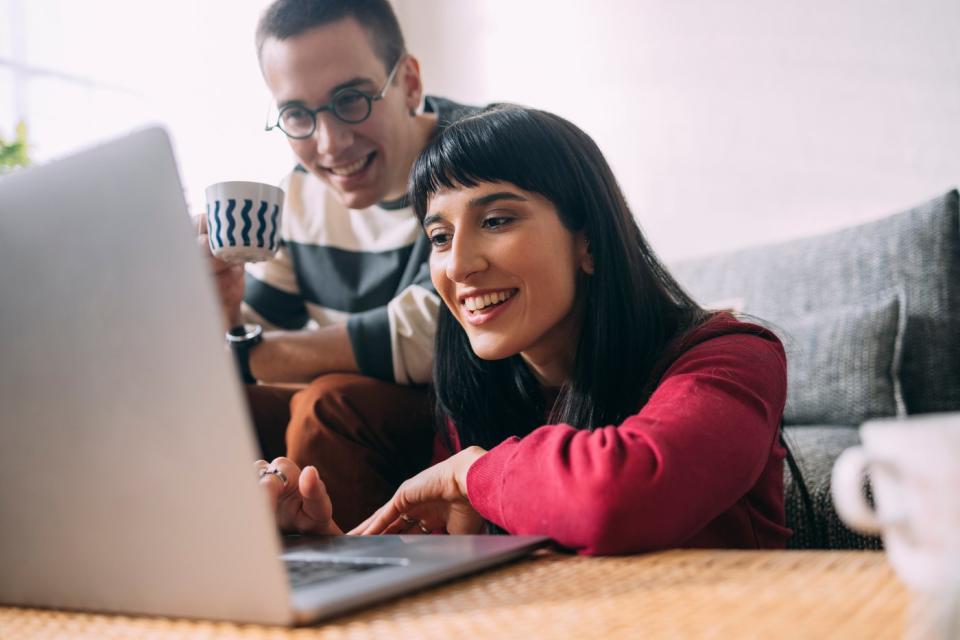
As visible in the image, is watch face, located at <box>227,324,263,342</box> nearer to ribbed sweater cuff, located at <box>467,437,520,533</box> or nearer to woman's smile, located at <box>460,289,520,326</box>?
woman's smile, located at <box>460,289,520,326</box>

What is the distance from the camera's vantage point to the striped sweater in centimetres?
152

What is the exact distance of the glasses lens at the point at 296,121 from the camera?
1.71 meters

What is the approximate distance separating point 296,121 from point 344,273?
33 centimetres

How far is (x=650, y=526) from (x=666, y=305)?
1.72 feet

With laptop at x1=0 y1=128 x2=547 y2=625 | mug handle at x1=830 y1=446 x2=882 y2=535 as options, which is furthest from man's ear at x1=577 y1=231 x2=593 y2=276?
mug handle at x1=830 y1=446 x2=882 y2=535

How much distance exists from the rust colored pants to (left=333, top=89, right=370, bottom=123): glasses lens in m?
0.55

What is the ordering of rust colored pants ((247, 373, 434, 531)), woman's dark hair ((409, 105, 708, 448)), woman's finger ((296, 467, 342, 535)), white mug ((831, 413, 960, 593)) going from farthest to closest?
rust colored pants ((247, 373, 434, 531)), woman's dark hair ((409, 105, 708, 448)), woman's finger ((296, 467, 342, 535)), white mug ((831, 413, 960, 593))

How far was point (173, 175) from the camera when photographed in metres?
0.45

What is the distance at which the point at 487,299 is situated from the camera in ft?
3.71

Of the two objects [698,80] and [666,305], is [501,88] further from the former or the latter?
[666,305]

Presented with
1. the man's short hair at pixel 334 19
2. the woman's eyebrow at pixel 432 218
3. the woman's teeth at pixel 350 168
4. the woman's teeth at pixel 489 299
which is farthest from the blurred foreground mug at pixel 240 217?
the man's short hair at pixel 334 19

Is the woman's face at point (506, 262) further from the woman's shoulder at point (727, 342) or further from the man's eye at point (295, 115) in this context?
the man's eye at point (295, 115)

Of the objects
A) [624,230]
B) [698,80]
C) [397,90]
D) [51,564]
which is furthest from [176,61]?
[51,564]

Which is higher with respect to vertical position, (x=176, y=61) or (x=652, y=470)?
(x=176, y=61)
